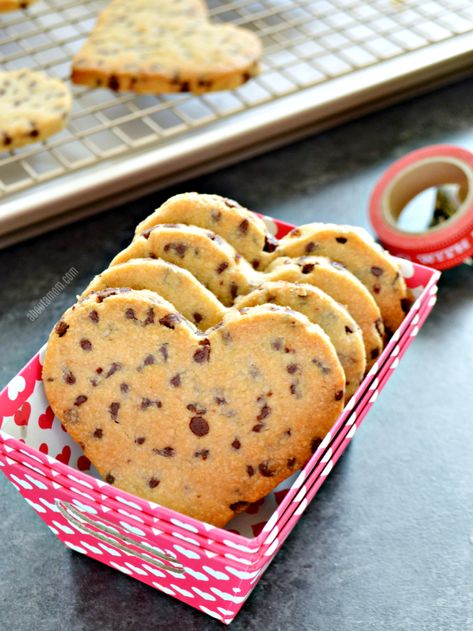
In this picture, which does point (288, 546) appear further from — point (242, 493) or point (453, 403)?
point (453, 403)

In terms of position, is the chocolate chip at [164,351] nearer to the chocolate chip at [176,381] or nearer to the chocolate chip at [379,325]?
the chocolate chip at [176,381]

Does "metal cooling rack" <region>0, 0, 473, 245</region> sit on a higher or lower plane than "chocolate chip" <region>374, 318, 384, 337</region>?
lower

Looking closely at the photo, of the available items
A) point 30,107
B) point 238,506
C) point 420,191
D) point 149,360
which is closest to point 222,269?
point 149,360

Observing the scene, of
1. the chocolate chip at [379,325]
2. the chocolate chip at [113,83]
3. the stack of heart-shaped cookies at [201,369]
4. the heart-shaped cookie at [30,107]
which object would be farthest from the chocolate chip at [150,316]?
the chocolate chip at [113,83]

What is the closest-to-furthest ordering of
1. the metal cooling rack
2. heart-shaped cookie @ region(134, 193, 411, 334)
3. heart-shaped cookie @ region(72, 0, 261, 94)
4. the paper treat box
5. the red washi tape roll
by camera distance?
the paper treat box, heart-shaped cookie @ region(134, 193, 411, 334), the red washi tape roll, the metal cooling rack, heart-shaped cookie @ region(72, 0, 261, 94)

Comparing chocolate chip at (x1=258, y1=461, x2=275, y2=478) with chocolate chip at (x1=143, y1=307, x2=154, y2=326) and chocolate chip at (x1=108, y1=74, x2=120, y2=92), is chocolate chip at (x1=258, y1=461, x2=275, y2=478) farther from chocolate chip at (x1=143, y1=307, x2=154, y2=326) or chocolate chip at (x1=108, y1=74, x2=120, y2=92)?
chocolate chip at (x1=108, y1=74, x2=120, y2=92)

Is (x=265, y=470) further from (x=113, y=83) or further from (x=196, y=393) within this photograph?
(x=113, y=83)

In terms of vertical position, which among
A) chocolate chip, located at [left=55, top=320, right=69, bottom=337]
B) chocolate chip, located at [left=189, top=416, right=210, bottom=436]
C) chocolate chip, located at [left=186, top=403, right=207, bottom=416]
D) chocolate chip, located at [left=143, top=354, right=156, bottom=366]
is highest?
chocolate chip, located at [left=55, top=320, right=69, bottom=337]

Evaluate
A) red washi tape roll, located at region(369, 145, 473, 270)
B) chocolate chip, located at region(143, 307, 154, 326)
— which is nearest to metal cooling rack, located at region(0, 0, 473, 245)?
red washi tape roll, located at region(369, 145, 473, 270)

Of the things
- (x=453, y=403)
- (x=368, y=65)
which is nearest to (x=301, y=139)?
(x=368, y=65)
